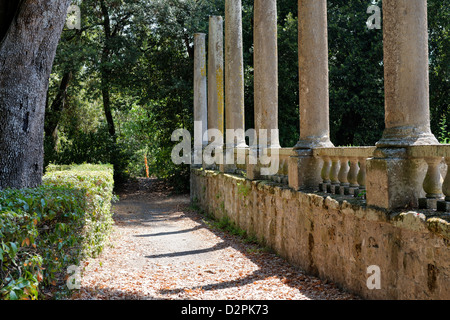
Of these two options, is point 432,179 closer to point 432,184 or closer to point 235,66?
point 432,184

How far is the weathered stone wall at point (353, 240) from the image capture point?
3.94m

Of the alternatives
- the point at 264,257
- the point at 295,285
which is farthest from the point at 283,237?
the point at 295,285

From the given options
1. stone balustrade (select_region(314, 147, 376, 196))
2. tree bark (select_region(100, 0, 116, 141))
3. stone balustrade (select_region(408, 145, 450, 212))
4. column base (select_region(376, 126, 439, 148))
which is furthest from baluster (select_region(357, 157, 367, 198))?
tree bark (select_region(100, 0, 116, 141))

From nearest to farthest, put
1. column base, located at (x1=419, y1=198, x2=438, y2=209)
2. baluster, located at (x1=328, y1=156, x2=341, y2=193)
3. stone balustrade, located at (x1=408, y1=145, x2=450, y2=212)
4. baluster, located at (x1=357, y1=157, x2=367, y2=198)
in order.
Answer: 1. stone balustrade, located at (x1=408, y1=145, x2=450, y2=212)
2. column base, located at (x1=419, y1=198, x2=438, y2=209)
3. baluster, located at (x1=357, y1=157, x2=367, y2=198)
4. baluster, located at (x1=328, y1=156, x2=341, y2=193)

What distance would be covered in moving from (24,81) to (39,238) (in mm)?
3412

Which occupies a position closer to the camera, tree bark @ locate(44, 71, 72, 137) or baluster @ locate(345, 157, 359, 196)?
baluster @ locate(345, 157, 359, 196)

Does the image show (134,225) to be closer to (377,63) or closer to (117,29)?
(377,63)

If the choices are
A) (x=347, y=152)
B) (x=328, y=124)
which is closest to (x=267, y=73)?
(x=328, y=124)

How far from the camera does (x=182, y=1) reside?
825 inches

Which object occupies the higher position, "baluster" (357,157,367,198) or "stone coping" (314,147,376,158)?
A: "stone coping" (314,147,376,158)

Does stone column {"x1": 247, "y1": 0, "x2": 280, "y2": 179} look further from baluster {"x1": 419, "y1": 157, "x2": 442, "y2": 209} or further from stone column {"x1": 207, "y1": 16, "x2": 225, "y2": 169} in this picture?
stone column {"x1": 207, "y1": 16, "x2": 225, "y2": 169}

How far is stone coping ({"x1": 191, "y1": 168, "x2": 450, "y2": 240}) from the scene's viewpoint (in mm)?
3793

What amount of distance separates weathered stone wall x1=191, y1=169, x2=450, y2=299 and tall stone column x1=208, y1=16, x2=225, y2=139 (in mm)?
5698

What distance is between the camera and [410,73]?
474 centimetres
